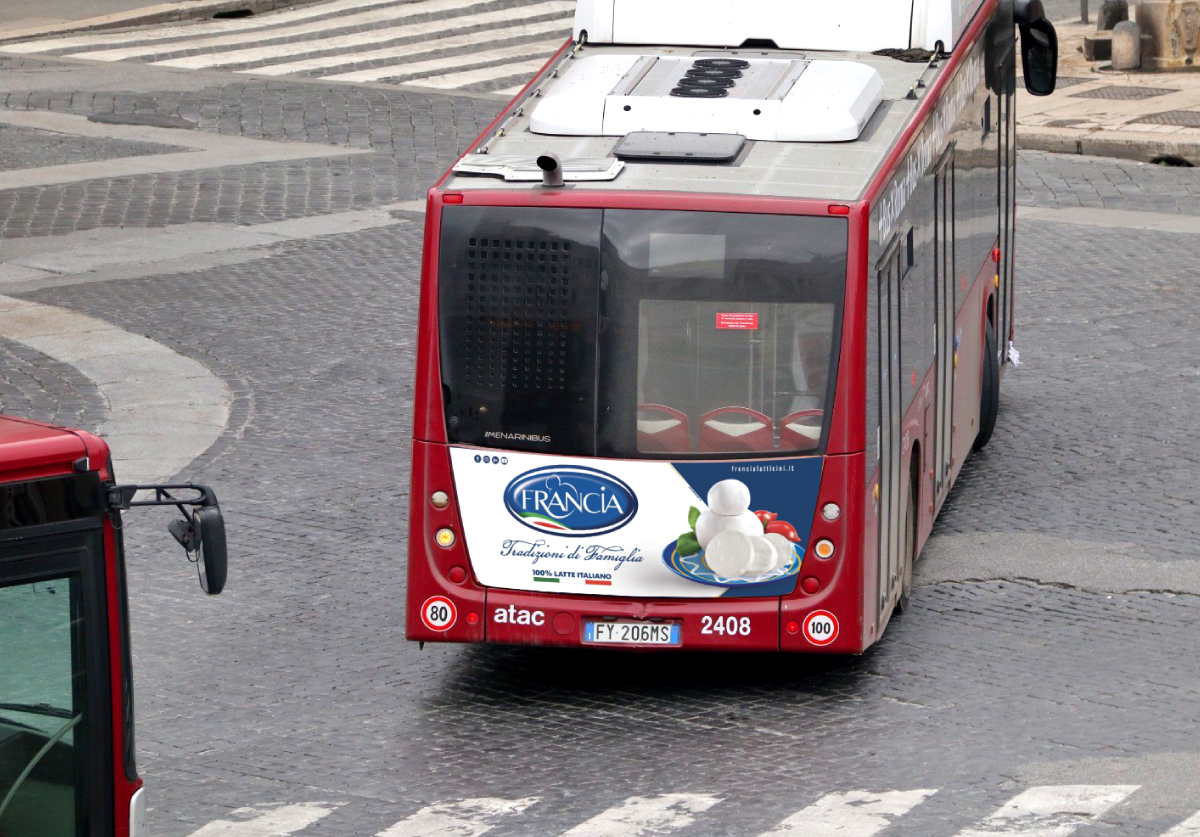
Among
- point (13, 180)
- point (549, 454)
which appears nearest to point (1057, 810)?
point (549, 454)

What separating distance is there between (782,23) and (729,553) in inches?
148

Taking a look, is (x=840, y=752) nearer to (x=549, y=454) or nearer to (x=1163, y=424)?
(x=549, y=454)

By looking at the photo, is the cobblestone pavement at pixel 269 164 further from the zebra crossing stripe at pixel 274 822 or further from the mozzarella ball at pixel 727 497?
the zebra crossing stripe at pixel 274 822

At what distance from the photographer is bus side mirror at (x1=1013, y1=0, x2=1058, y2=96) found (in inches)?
561

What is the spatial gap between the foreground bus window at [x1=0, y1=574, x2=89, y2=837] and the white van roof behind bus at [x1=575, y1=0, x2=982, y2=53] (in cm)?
653

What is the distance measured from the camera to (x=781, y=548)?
949cm

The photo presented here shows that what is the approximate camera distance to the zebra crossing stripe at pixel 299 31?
31.5 metres

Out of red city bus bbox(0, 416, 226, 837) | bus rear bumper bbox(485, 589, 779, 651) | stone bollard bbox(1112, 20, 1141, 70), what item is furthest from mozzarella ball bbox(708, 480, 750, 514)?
stone bollard bbox(1112, 20, 1141, 70)

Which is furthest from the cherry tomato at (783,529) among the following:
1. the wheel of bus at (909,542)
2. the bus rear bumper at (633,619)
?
the wheel of bus at (909,542)

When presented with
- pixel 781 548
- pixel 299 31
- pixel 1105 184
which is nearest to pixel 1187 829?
pixel 781 548

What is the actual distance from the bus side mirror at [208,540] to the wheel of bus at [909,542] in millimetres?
5155

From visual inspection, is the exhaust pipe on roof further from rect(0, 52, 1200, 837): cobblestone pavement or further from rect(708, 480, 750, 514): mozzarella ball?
rect(0, 52, 1200, 837): cobblestone pavement

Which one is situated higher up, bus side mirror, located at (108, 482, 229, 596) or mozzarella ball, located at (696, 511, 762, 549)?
bus side mirror, located at (108, 482, 229, 596)

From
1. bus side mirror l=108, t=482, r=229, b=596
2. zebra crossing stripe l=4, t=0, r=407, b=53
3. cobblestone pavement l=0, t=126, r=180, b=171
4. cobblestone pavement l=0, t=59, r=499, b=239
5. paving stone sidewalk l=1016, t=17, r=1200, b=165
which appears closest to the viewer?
bus side mirror l=108, t=482, r=229, b=596
